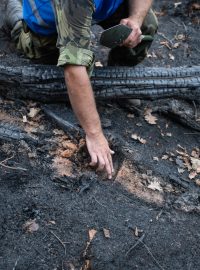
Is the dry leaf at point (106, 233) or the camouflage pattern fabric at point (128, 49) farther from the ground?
the camouflage pattern fabric at point (128, 49)

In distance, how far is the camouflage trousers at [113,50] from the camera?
427cm

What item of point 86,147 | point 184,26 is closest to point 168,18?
point 184,26

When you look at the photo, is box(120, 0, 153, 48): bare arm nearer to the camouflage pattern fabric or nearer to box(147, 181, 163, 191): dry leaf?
the camouflage pattern fabric

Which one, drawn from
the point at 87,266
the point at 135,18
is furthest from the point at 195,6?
the point at 87,266

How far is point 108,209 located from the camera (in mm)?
3332

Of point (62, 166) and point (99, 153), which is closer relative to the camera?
point (99, 153)

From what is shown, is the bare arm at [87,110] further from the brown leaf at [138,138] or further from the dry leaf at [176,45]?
the dry leaf at [176,45]

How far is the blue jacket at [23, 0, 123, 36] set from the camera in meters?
3.83

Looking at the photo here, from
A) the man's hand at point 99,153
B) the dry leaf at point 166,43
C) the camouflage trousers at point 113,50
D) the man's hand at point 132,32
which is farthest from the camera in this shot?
the dry leaf at point 166,43

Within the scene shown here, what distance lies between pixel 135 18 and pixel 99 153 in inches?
56.0

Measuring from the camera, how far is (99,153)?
128 inches

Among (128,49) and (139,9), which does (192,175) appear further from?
(139,9)

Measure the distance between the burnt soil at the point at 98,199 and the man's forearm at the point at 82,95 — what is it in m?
0.51

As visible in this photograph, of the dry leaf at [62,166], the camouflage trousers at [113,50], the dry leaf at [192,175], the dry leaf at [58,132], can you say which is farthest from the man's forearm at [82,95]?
the camouflage trousers at [113,50]
